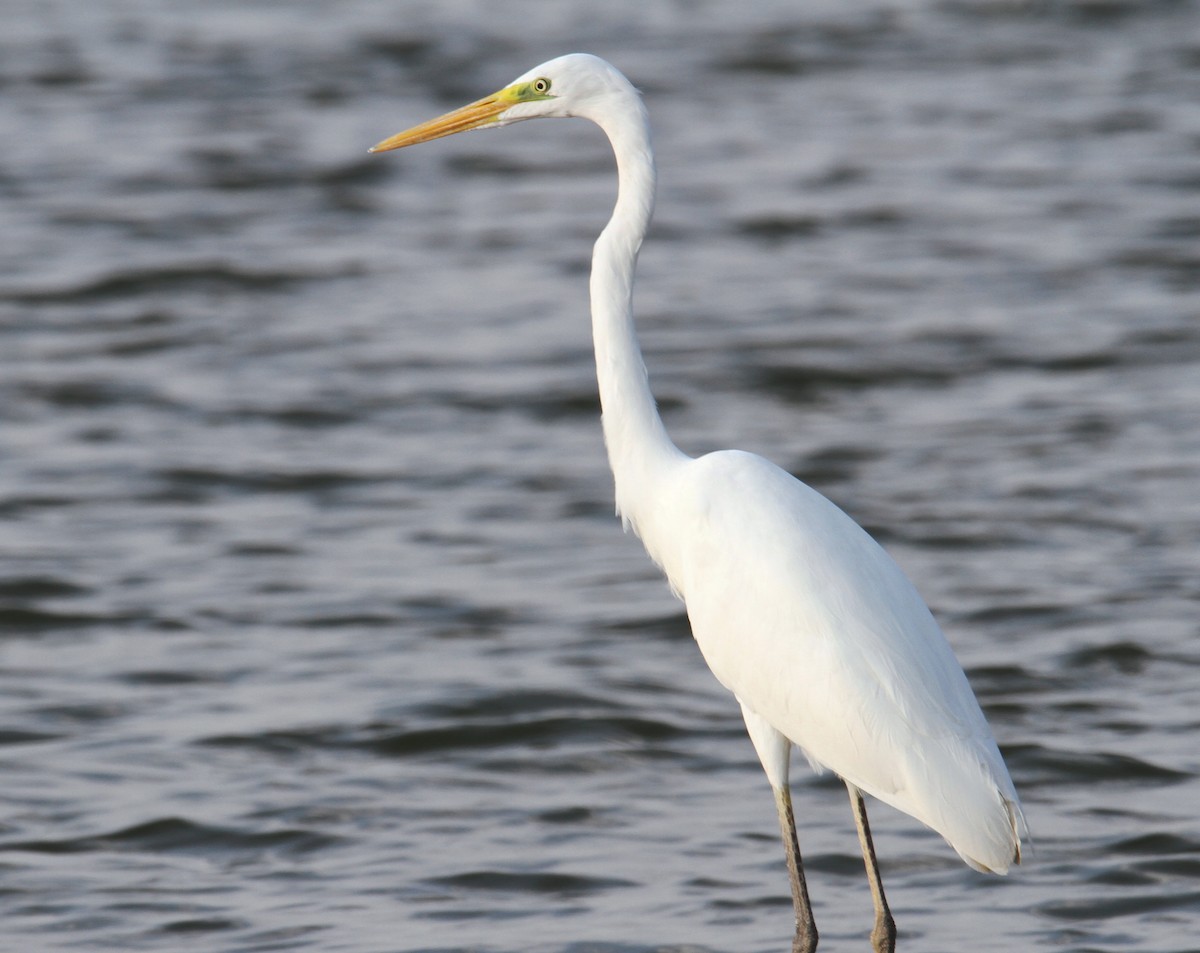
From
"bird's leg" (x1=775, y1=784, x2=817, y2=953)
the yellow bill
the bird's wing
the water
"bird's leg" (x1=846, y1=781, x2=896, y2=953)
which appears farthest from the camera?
the water

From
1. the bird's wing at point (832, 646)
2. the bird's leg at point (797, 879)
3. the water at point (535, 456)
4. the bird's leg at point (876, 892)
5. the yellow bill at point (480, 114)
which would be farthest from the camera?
the water at point (535, 456)

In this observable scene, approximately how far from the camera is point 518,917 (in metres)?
5.69

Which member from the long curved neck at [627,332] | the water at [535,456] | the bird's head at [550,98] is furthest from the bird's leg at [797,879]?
the bird's head at [550,98]

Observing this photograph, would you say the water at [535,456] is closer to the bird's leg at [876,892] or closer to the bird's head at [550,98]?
the bird's leg at [876,892]

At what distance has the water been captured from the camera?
597cm

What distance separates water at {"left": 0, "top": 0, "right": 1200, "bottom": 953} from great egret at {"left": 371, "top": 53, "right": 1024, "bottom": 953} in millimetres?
810

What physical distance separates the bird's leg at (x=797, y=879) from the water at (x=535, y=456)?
34 centimetres

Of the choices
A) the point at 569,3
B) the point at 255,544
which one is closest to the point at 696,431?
the point at 255,544

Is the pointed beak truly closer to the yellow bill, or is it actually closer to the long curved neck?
the yellow bill

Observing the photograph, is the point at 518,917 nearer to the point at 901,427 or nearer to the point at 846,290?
the point at 901,427

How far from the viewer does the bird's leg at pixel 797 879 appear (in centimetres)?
511

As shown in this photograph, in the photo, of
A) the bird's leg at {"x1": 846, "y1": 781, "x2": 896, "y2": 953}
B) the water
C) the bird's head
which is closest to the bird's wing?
the bird's leg at {"x1": 846, "y1": 781, "x2": 896, "y2": 953}

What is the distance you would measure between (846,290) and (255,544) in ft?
14.4

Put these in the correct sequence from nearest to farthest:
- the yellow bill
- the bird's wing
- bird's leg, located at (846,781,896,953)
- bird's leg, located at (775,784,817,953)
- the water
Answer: the bird's wing → bird's leg, located at (846,781,896,953) → bird's leg, located at (775,784,817,953) → the yellow bill → the water
